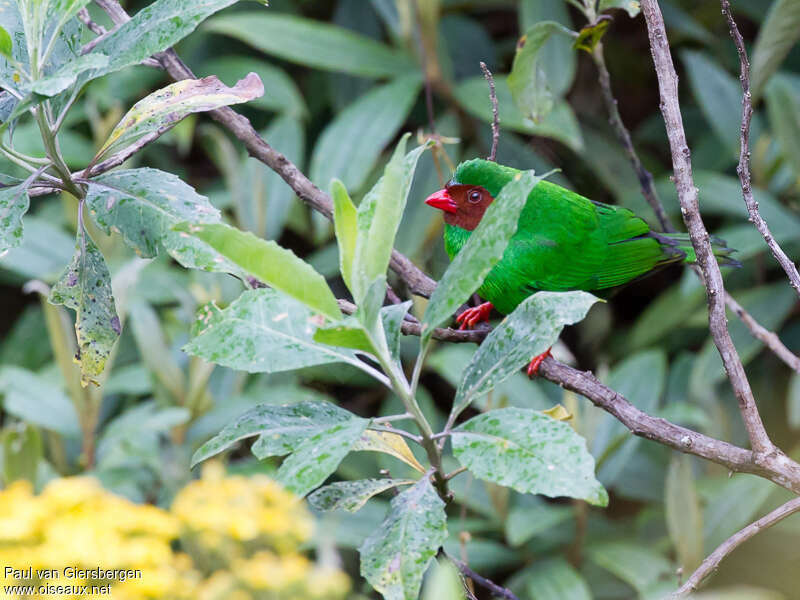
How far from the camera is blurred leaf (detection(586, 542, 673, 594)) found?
2.68 meters

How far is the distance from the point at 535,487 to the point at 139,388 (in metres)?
2.48

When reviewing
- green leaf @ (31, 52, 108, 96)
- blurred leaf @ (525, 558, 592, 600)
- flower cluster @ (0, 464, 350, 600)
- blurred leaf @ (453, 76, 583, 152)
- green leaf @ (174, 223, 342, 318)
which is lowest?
blurred leaf @ (525, 558, 592, 600)

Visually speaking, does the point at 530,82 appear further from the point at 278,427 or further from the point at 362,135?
the point at 362,135

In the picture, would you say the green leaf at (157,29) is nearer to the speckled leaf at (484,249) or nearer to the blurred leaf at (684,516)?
the speckled leaf at (484,249)

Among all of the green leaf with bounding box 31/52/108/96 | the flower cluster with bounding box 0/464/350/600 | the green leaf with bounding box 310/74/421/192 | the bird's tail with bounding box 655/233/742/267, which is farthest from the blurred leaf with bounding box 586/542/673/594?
the green leaf with bounding box 31/52/108/96

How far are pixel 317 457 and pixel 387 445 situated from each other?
0.93ft

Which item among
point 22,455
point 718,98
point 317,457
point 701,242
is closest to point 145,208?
point 317,457

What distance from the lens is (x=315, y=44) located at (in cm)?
354

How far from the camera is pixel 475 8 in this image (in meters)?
4.03

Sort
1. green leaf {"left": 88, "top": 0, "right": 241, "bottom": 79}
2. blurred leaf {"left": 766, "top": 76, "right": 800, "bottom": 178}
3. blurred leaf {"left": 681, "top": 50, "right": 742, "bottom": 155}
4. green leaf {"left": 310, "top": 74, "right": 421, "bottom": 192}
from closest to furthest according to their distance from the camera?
1. green leaf {"left": 88, "top": 0, "right": 241, "bottom": 79}
2. blurred leaf {"left": 766, "top": 76, "right": 800, "bottom": 178}
3. green leaf {"left": 310, "top": 74, "right": 421, "bottom": 192}
4. blurred leaf {"left": 681, "top": 50, "right": 742, "bottom": 155}

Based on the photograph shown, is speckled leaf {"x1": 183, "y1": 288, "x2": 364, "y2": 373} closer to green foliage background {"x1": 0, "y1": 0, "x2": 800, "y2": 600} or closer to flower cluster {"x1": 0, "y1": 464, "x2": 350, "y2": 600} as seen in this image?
flower cluster {"x1": 0, "y1": 464, "x2": 350, "y2": 600}

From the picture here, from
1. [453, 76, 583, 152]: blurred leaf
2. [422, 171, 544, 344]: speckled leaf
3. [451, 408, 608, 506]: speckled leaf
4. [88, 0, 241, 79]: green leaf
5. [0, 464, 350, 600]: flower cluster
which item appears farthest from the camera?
[453, 76, 583, 152]: blurred leaf

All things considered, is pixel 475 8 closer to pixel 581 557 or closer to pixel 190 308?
pixel 190 308

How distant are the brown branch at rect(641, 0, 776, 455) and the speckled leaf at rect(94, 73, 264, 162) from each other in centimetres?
55
